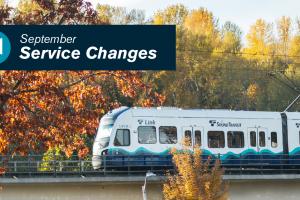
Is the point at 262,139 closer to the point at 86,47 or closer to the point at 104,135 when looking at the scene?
the point at 104,135

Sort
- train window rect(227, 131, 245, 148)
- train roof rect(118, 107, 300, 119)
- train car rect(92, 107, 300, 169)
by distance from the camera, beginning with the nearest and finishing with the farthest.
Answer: train car rect(92, 107, 300, 169) → train roof rect(118, 107, 300, 119) → train window rect(227, 131, 245, 148)

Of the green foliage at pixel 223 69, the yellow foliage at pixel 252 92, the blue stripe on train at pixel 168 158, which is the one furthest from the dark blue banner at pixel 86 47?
the yellow foliage at pixel 252 92

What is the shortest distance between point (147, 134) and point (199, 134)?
2.84m

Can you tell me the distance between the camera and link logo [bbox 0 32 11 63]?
26.0m

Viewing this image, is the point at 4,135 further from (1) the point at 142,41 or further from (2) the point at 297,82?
(2) the point at 297,82

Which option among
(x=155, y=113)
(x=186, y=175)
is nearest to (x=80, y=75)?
(x=186, y=175)

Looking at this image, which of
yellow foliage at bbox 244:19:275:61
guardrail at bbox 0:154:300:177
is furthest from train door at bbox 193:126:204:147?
yellow foliage at bbox 244:19:275:61

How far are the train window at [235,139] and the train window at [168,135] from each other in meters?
3.17

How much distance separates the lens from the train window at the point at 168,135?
134ft

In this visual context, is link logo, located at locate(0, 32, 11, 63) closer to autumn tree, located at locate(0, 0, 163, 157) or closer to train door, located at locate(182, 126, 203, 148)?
autumn tree, located at locate(0, 0, 163, 157)

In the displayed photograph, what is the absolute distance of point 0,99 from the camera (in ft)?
72.4

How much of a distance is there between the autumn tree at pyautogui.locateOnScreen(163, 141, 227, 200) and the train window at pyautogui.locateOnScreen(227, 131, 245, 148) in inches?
247

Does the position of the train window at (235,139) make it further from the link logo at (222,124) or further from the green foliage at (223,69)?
the green foliage at (223,69)

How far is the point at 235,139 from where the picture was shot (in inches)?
1689
